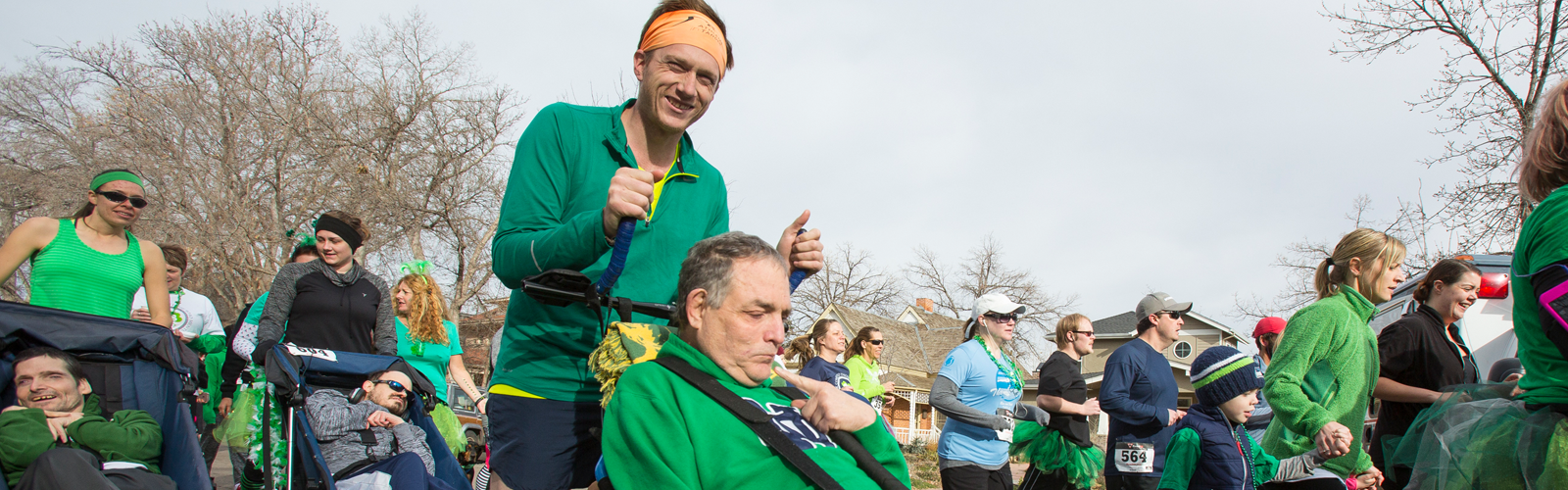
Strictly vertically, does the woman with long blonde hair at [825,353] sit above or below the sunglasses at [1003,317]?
below

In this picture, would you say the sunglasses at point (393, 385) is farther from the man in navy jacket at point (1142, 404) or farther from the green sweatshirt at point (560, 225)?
the man in navy jacket at point (1142, 404)

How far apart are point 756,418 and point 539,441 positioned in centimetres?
58

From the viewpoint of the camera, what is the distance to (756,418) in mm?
2037

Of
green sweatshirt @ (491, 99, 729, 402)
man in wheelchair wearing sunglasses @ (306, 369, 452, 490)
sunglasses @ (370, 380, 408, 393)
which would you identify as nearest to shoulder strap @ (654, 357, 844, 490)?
green sweatshirt @ (491, 99, 729, 402)

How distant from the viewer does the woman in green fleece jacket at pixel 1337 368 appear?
3799 mm

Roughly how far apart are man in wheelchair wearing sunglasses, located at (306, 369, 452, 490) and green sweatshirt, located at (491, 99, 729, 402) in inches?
96.4

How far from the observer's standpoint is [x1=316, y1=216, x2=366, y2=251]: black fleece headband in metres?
5.11

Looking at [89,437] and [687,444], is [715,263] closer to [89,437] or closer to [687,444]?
[687,444]

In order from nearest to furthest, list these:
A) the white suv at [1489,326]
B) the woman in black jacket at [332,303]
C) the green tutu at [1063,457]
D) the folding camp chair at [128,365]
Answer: the folding camp chair at [128,365] < the woman in black jacket at [332,303] < the green tutu at [1063,457] < the white suv at [1489,326]

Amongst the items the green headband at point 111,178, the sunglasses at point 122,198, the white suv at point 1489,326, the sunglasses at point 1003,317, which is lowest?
the sunglasses at point 1003,317

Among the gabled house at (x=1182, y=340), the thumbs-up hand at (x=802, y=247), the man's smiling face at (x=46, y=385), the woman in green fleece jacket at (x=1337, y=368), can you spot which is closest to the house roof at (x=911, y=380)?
the gabled house at (x=1182, y=340)

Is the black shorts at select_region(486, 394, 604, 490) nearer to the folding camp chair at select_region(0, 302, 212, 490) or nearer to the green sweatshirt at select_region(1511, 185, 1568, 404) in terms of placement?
the green sweatshirt at select_region(1511, 185, 1568, 404)

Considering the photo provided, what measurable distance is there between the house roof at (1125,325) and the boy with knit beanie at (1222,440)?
33.5 metres

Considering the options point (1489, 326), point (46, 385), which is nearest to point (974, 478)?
point (46, 385)
